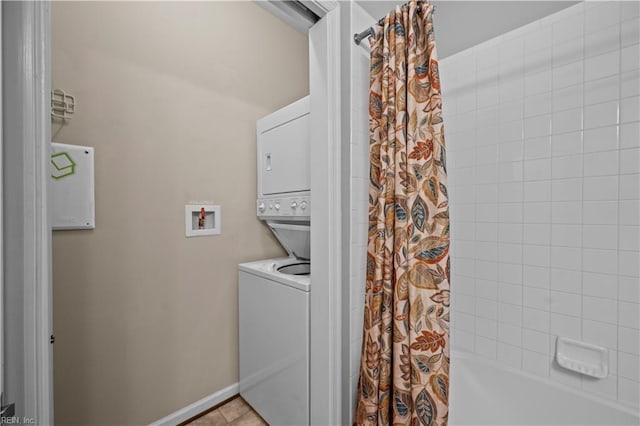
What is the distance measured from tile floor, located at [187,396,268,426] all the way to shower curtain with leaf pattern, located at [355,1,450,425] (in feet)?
2.82

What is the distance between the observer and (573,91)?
1347 mm

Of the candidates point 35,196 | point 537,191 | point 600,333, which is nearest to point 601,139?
point 537,191

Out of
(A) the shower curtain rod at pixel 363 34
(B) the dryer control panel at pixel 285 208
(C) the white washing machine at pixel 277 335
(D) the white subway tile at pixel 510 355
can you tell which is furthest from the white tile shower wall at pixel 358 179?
(D) the white subway tile at pixel 510 355

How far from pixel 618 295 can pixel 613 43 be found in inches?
42.8

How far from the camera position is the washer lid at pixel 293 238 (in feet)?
6.37

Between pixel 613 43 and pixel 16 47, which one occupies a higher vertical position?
pixel 613 43

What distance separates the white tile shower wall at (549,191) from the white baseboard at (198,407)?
59.8 inches

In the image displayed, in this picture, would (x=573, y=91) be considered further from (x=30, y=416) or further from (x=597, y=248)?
(x=30, y=416)

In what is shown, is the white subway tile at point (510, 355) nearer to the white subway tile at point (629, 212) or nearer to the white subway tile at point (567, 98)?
the white subway tile at point (629, 212)

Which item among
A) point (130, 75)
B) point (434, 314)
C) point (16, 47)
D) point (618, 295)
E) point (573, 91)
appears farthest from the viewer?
point (130, 75)

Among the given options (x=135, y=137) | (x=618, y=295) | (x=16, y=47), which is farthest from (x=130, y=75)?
(x=618, y=295)

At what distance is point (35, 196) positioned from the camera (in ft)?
2.09

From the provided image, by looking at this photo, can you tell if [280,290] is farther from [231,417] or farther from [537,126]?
[537,126]

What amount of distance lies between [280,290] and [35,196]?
1.13 meters
